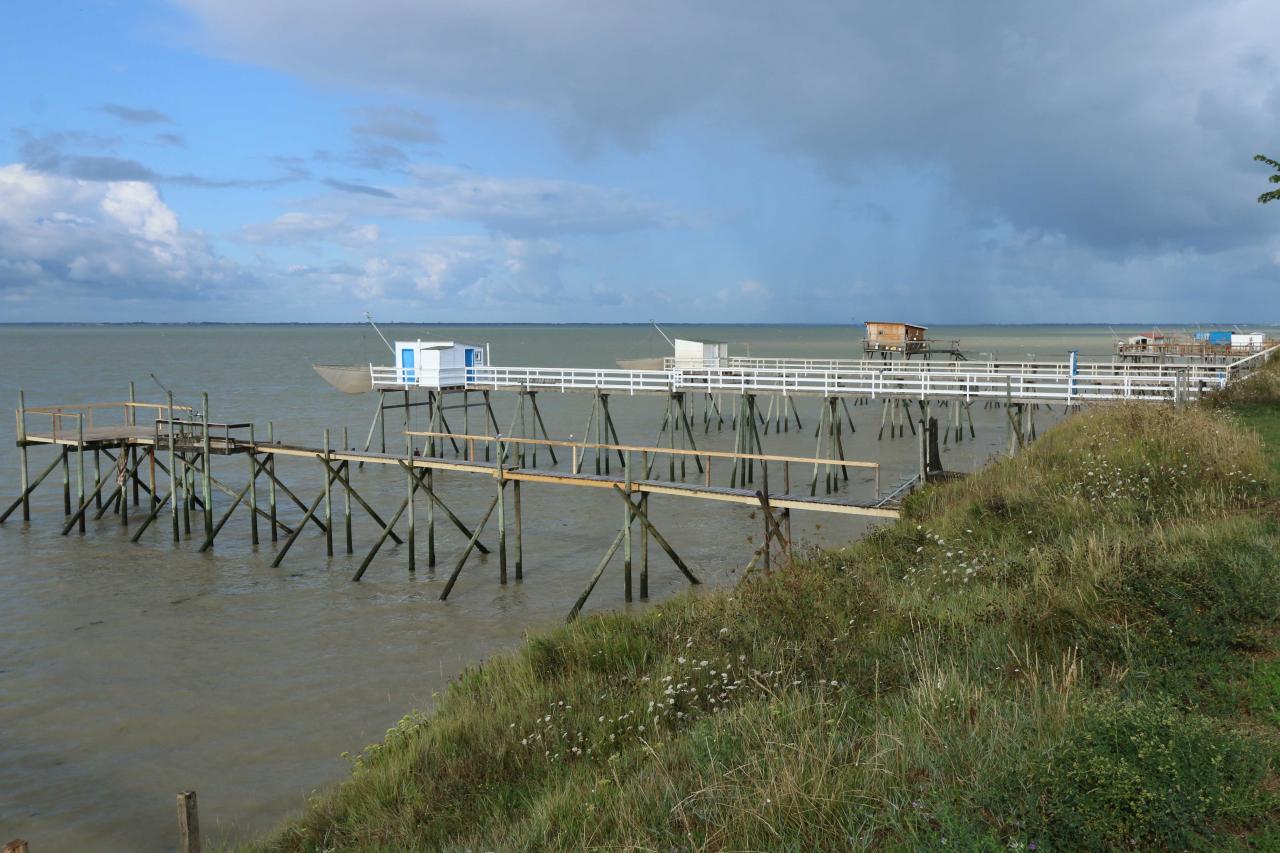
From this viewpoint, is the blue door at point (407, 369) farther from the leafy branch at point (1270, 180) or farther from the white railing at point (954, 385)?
the leafy branch at point (1270, 180)

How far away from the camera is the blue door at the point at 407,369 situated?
33072 millimetres

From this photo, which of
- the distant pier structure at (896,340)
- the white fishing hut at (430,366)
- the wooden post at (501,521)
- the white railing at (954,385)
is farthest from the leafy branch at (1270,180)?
the distant pier structure at (896,340)

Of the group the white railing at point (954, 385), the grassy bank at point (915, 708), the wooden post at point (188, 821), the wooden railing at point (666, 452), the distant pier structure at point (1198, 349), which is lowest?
the wooden post at point (188, 821)

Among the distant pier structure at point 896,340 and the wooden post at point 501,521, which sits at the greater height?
the distant pier structure at point 896,340

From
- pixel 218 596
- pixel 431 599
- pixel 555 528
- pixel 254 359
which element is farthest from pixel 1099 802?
pixel 254 359

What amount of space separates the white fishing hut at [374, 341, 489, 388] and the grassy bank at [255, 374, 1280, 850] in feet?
75.7

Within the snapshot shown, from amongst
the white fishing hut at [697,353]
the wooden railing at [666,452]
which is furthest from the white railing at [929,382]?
the wooden railing at [666,452]

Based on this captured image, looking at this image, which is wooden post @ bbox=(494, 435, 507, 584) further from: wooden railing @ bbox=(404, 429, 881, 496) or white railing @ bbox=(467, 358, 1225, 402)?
white railing @ bbox=(467, 358, 1225, 402)

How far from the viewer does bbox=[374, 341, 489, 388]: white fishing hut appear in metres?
32.8

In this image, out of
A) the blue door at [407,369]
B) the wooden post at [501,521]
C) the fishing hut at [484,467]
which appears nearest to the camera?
the fishing hut at [484,467]

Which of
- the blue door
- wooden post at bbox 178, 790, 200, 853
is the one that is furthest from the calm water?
the blue door

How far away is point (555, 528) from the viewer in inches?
881

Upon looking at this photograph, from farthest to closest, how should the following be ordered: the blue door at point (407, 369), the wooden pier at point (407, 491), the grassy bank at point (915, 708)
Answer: the blue door at point (407, 369), the wooden pier at point (407, 491), the grassy bank at point (915, 708)

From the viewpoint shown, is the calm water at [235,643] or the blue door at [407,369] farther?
the blue door at [407,369]
